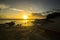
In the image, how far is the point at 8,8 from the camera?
96.2 inches

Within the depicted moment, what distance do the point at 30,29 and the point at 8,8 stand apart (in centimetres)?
48

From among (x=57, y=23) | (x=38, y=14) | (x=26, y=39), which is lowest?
(x=26, y=39)

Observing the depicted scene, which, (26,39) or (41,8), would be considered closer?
(26,39)

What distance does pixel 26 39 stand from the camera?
2320mm

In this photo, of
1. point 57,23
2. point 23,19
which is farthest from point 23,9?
point 57,23

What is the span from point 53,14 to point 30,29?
0.44 metres

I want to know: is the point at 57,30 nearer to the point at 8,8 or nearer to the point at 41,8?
the point at 41,8

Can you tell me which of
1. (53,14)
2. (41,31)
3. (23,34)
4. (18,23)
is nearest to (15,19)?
(18,23)

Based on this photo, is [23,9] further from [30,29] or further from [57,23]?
[57,23]

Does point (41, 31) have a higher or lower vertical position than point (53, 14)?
lower

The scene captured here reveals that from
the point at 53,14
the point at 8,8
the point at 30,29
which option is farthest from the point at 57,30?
the point at 8,8

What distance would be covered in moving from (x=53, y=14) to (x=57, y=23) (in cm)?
16

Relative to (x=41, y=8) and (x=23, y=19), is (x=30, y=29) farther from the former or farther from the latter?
(x=41, y=8)

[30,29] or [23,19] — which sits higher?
[23,19]
